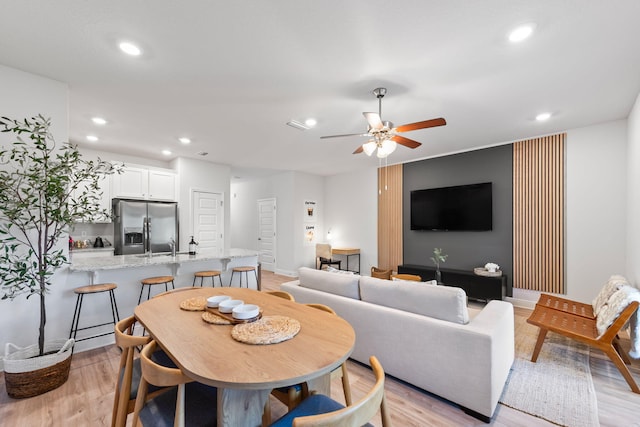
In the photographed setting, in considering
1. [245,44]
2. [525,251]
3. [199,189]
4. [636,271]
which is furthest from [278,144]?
[636,271]

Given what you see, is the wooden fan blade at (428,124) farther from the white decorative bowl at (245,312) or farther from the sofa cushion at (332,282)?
the white decorative bowl at (245,312)

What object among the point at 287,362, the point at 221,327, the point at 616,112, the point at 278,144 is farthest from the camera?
the point at 278,144

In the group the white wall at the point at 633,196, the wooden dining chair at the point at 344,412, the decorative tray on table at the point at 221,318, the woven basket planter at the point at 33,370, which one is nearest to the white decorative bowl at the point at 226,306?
the decorative tray on table at the point at 221,318

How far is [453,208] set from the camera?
5.20m

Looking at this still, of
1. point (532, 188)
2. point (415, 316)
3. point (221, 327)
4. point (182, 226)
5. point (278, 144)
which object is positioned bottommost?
point (415, 316)

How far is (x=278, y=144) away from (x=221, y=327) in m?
3.66

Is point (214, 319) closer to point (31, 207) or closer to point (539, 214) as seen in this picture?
point (31, 207)

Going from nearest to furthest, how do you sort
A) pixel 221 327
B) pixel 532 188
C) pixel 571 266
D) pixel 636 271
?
1. pixel 221 327
2. pixel 636 271
3. pixel 571 266
4. pixel 532 188

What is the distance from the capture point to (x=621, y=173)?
3.71 m

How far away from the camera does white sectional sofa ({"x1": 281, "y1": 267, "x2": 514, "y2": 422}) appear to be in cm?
190

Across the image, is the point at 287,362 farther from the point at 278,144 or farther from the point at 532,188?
the point at 532,188

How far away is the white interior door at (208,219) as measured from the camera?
5.65 metres

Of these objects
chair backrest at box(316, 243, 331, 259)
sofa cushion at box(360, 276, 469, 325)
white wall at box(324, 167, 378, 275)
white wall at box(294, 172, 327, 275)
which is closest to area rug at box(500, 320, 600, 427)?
sofa cushion at box(360, 276, 469, 325)

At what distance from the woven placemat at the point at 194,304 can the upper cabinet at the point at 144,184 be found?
375 centimetres
